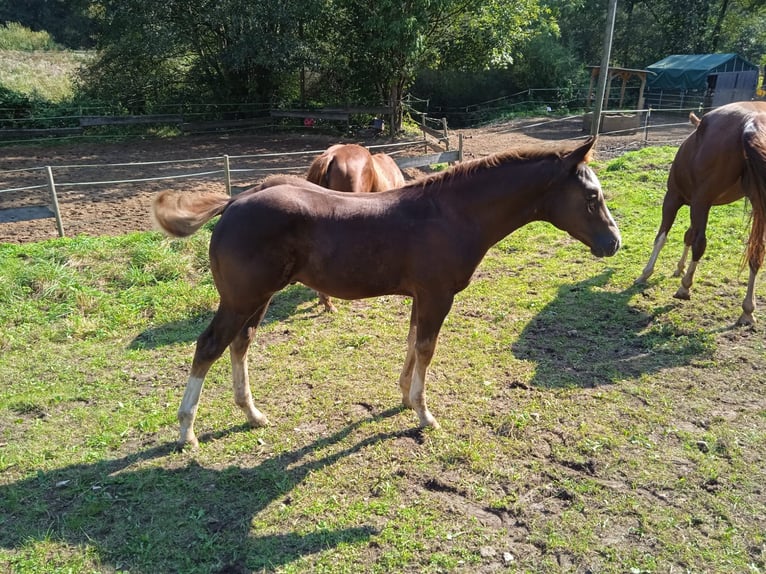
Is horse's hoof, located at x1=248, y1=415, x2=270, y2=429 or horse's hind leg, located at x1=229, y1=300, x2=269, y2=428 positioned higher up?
horse's hind leg, located at x1=229, y1=300, x2=269, y2=428

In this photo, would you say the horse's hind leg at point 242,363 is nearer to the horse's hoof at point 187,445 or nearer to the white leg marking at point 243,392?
the white leg marking at point 243,392

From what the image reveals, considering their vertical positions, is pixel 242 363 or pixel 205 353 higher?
pixel 205 353

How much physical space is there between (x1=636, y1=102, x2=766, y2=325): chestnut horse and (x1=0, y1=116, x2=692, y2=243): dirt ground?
728 centimetres

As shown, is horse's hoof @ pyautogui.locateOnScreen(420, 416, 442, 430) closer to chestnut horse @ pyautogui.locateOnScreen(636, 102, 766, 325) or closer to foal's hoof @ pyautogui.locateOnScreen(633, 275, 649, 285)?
chestnut horse @ pyautogui.locateOnScreen(636, 102, 766, 325)

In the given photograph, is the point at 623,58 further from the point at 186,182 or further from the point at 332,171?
the point at 332,171

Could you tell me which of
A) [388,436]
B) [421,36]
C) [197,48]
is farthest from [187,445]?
[197,48]

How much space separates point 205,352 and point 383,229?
1522 millimetres

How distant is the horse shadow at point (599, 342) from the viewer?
4.70 meters

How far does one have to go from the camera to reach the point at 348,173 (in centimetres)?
623

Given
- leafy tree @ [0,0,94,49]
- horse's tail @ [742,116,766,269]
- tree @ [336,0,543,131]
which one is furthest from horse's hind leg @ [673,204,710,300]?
leafy tree @ [0,0,94,49]

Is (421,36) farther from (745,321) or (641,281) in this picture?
(745,321)

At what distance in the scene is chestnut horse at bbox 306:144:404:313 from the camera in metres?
6.18

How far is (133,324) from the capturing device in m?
5.69

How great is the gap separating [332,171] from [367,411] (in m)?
3.25
